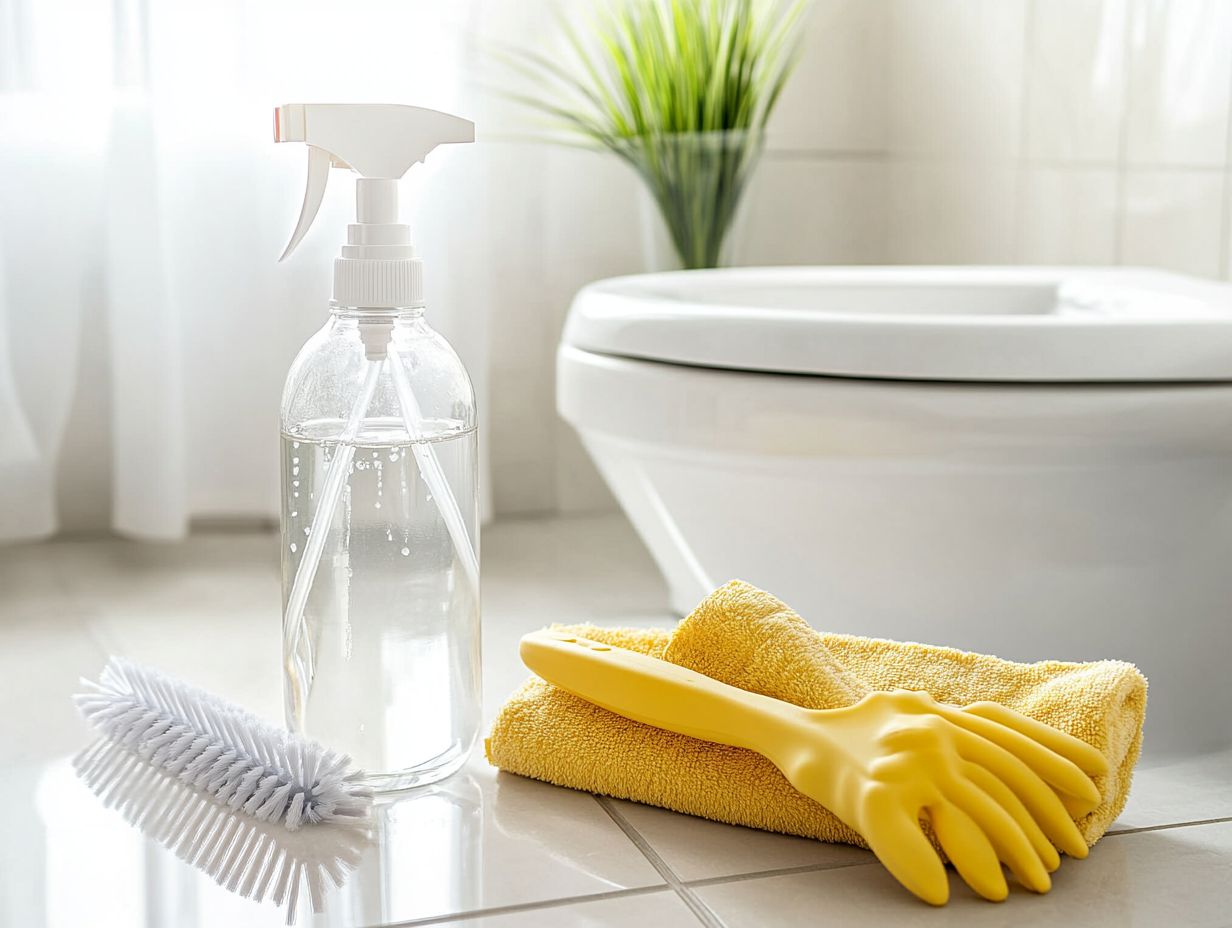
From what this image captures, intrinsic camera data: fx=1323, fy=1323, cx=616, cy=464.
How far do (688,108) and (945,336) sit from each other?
27.8 inches

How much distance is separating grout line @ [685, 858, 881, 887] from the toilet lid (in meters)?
0.29

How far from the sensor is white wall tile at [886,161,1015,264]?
144 cm

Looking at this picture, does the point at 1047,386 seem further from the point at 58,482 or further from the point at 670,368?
the point at 58,482

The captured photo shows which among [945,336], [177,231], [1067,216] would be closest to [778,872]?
[945,336]

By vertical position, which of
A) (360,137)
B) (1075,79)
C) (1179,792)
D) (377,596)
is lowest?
(1179,792)

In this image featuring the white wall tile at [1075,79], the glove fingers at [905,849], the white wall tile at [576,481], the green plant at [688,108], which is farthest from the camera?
the white wall tile at [576,481]

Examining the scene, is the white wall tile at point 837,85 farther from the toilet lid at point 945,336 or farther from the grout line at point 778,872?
the grout line at point 778,872

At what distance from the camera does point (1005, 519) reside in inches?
31.5

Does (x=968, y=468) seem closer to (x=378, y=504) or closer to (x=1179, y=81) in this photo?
(x=378, y=504)

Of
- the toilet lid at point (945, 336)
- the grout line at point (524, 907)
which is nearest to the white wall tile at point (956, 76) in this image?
the toilet lid at point (945, 336)

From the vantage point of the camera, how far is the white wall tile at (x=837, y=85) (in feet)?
5.37

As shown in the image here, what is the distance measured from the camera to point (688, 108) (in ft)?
4.60

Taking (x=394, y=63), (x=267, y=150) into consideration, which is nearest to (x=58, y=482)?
(x=267, y=150)

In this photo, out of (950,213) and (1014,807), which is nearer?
(1014,807)
